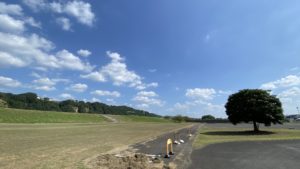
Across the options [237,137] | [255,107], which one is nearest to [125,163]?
[237,137]

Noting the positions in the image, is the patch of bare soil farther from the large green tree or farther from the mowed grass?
the large green tree

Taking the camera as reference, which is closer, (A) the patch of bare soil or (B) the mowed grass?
(A) the patch of bare soil

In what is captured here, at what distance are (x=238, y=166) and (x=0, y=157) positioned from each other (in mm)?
11741

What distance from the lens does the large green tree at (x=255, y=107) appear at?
46406mm

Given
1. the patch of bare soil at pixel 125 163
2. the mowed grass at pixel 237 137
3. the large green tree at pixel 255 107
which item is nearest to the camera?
the patch of bare soil at pixel 125 163

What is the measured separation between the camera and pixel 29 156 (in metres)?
16.4

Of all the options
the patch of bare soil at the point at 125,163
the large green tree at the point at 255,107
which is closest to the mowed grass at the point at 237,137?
the large green tree at the point at 255,107

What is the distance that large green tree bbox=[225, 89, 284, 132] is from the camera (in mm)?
46406

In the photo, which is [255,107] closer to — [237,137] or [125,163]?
[237,137]

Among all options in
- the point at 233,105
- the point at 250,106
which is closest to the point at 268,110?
the point at 250,106

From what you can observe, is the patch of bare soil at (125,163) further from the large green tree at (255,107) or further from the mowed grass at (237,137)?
the large green tree at (255,107)

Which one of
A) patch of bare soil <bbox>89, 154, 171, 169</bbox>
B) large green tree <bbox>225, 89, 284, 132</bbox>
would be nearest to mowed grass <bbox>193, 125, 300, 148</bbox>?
large green tree <bbox>225, 89, 284, 132</bbox>

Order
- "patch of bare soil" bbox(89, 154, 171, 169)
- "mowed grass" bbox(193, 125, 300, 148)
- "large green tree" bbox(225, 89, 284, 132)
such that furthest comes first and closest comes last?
"large green tree" bbox(225, 89, 284, 132)
"mowed grass" bbox(193, 125, 300, 148)
"patch of bare soil" bbox(89, 154, 171, 169)

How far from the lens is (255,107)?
46.9 meters
